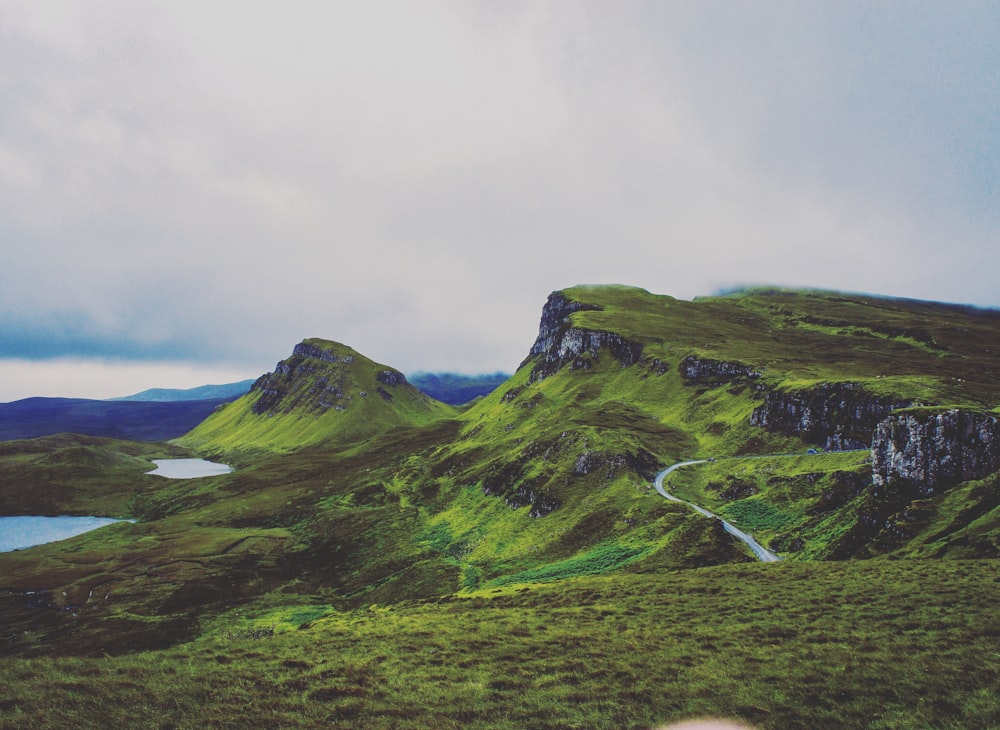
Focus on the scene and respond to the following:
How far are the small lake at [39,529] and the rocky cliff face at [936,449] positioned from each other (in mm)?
217806

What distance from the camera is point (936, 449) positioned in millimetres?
61188

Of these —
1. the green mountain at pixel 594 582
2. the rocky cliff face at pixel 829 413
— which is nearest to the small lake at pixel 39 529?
the green mountain at pixel 594 582

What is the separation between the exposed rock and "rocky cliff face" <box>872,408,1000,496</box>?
8917 cm

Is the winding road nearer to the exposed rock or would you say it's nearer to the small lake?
the exposed rock

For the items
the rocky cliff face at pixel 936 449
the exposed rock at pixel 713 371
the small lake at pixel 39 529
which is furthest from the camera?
the small lake at pixel 39 529

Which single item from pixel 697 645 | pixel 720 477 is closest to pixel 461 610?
pixel 697 645

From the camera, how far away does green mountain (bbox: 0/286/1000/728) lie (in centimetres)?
2364

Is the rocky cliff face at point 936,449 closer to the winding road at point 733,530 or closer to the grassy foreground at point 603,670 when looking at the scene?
the winding road at point 733,530

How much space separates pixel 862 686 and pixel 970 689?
4374 millimetres

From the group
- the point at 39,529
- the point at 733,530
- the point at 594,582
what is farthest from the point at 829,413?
the point at 39,529

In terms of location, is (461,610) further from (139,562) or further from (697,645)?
(139,562)

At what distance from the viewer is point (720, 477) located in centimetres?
9525

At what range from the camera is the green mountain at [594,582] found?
2364 centimetres

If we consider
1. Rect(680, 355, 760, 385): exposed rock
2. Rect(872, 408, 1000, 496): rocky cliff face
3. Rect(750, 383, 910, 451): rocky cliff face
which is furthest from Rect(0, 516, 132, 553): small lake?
Rect(872, 408, 1000, 496): rocky cliff face
